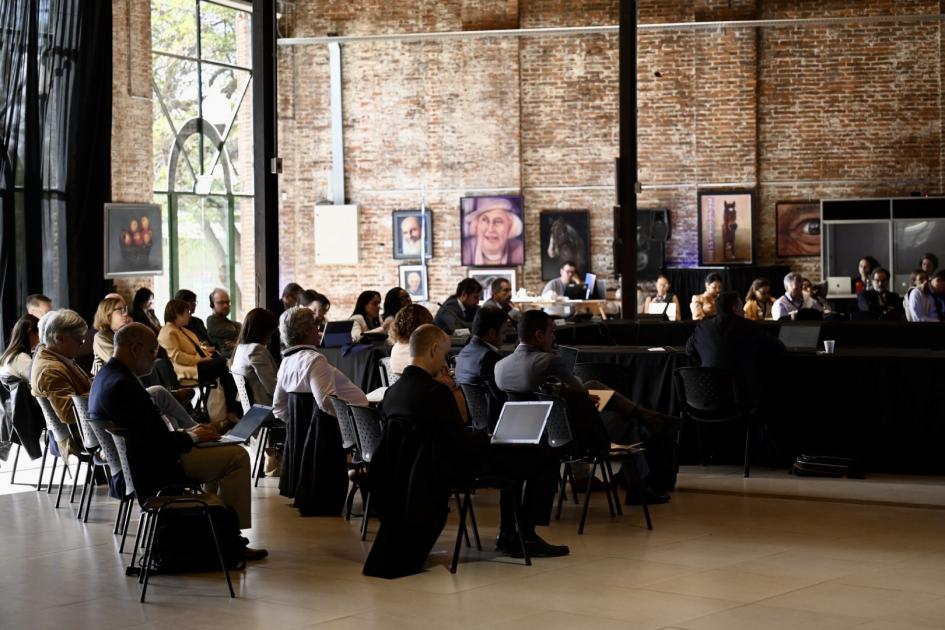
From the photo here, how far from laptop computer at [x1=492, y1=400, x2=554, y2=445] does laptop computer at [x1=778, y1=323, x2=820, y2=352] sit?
520 centimetres

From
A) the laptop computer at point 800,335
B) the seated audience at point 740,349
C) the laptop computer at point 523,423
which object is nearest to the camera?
the laptop computer at point 523,423

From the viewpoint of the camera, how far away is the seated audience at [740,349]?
9.49 metres

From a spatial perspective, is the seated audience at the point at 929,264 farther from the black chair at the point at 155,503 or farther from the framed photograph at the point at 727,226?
the black chair at the point at 155,503

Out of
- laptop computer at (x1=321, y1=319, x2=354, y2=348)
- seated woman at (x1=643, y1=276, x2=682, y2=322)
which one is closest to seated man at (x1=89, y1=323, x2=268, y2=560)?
laptop computer at (x1=321, y1=319, x2=354, y2=348)

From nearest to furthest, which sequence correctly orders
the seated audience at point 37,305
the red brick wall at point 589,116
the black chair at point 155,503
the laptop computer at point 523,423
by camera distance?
the black chair at point 155,503
the laptop computer at point 523,423
the seated audience at point 37,305
the red brick wall at point 589,116

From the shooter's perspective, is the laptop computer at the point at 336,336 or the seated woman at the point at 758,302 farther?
the seated woman at the point at 758,302

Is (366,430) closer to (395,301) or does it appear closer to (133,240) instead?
(395,301)

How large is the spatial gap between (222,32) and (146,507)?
46.3 feet

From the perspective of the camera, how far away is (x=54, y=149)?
14125 mm

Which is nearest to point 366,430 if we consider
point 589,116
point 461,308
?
point 461,308

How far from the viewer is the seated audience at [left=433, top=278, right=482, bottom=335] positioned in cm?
1263

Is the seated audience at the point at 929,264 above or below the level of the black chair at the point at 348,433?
above

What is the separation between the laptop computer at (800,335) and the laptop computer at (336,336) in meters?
3.79

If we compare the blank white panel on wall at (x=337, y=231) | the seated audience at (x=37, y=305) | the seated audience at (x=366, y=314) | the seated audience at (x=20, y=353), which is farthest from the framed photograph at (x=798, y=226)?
the seated audience at (x=20, y=353)
